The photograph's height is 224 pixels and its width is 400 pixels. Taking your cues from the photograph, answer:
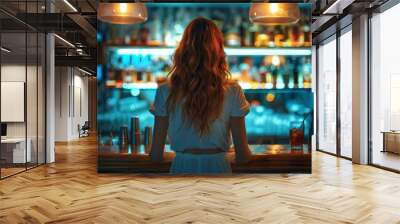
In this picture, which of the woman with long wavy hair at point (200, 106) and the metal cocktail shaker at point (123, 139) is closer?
the woman with long wavy hair at point (200, 106)

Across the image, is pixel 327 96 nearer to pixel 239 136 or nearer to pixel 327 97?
pixel 327 97

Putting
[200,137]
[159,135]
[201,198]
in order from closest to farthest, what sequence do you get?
1. [200,137]
2. [159,135]
3. [201,198]

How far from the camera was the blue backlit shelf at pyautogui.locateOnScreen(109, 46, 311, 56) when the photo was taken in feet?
16.6

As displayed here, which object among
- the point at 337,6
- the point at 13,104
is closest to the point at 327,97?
the point at 337,6

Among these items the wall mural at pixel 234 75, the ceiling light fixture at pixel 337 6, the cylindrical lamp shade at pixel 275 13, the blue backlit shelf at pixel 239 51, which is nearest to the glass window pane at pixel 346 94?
the ceiling light fixture at pixel 337 6

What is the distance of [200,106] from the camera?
3.97 metres

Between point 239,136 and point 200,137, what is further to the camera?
point 239,136

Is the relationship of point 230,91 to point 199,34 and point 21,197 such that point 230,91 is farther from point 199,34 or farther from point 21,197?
point 21,197

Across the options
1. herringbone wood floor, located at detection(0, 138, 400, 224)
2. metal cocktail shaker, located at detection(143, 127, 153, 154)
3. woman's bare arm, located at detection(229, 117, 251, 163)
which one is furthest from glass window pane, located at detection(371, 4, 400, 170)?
metal cocktail shaker, located at detection(143, 127, 153, 154)

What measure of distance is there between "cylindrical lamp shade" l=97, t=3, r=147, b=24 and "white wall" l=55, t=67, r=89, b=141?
12.5 metres

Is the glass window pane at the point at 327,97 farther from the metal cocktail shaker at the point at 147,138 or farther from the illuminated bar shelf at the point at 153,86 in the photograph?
the metal cocktail shaker at the point at 147,138

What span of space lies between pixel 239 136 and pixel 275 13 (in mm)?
1636

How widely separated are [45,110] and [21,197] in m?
3.74

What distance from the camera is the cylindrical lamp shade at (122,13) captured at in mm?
4909
